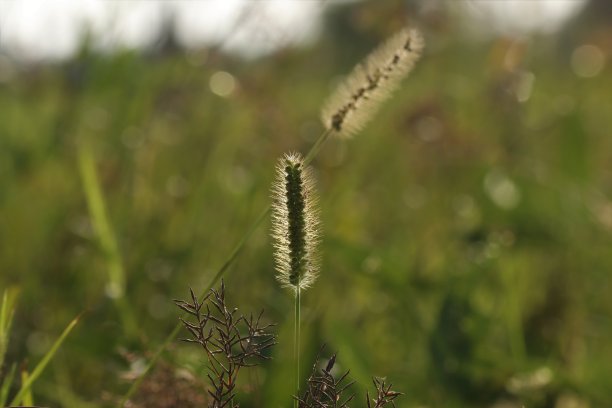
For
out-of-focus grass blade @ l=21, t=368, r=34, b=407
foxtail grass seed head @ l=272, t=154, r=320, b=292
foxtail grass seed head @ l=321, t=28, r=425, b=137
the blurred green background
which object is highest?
the blurred green background

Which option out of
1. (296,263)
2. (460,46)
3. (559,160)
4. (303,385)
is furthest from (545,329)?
(460,46)

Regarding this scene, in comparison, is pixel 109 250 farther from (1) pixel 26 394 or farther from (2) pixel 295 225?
(2) pixel 295 225

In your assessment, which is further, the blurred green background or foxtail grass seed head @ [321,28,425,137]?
the blurred green background

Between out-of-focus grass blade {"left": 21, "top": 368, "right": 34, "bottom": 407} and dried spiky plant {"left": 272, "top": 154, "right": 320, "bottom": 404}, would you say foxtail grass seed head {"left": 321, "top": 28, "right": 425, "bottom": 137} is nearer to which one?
dried spiky plant {"left": 272, "top": 154, "right": 320, "bottom": 404}

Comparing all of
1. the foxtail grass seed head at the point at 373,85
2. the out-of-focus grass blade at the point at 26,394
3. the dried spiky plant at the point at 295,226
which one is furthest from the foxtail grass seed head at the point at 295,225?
the out-of-focus grass blade at the point at 26,394

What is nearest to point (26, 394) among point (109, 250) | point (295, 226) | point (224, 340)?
point (224, 340)

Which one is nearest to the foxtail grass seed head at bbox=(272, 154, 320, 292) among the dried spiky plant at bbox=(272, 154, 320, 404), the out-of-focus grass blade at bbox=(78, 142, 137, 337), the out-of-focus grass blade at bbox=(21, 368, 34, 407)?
the dried spiky plant at bbox=(272, 154, 320, 404)
